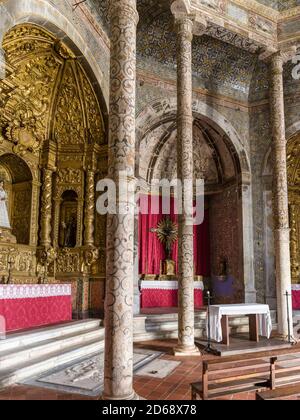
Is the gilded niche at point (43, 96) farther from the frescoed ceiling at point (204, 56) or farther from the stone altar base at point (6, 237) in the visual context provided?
the stone altar base at point (6, 237)

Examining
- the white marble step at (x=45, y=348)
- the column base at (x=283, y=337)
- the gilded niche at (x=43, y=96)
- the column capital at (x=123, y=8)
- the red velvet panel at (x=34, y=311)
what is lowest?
the column base at (x=283, y=337)

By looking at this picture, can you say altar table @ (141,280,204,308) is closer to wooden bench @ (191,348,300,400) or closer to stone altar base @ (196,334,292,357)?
stone altar base @ (196,334,292,357)

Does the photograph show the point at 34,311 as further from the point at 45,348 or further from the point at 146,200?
the point at 146,200

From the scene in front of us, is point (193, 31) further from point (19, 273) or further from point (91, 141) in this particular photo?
point (19, 273)

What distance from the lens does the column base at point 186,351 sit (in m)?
7.17

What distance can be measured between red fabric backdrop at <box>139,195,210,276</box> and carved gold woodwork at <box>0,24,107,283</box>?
3.40 metres

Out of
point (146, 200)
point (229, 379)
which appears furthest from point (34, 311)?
point (146, 200)

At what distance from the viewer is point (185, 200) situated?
7914 mm

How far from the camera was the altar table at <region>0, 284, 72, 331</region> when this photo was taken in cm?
672

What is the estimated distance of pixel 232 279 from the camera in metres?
12.6

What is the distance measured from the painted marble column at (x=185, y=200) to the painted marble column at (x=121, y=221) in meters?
3.41

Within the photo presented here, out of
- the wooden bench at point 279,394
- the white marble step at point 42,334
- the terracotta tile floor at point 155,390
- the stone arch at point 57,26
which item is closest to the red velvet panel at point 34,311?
the white marble step at point 42,334

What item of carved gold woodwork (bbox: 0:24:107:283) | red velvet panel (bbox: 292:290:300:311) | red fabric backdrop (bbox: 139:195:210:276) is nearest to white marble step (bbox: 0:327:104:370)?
carved gold woodwork (bbox: 0:24:107:283)

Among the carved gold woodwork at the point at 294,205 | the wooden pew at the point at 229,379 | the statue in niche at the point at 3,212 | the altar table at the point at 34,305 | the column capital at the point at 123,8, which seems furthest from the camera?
the carved gold woodwork at the point at 294,205
